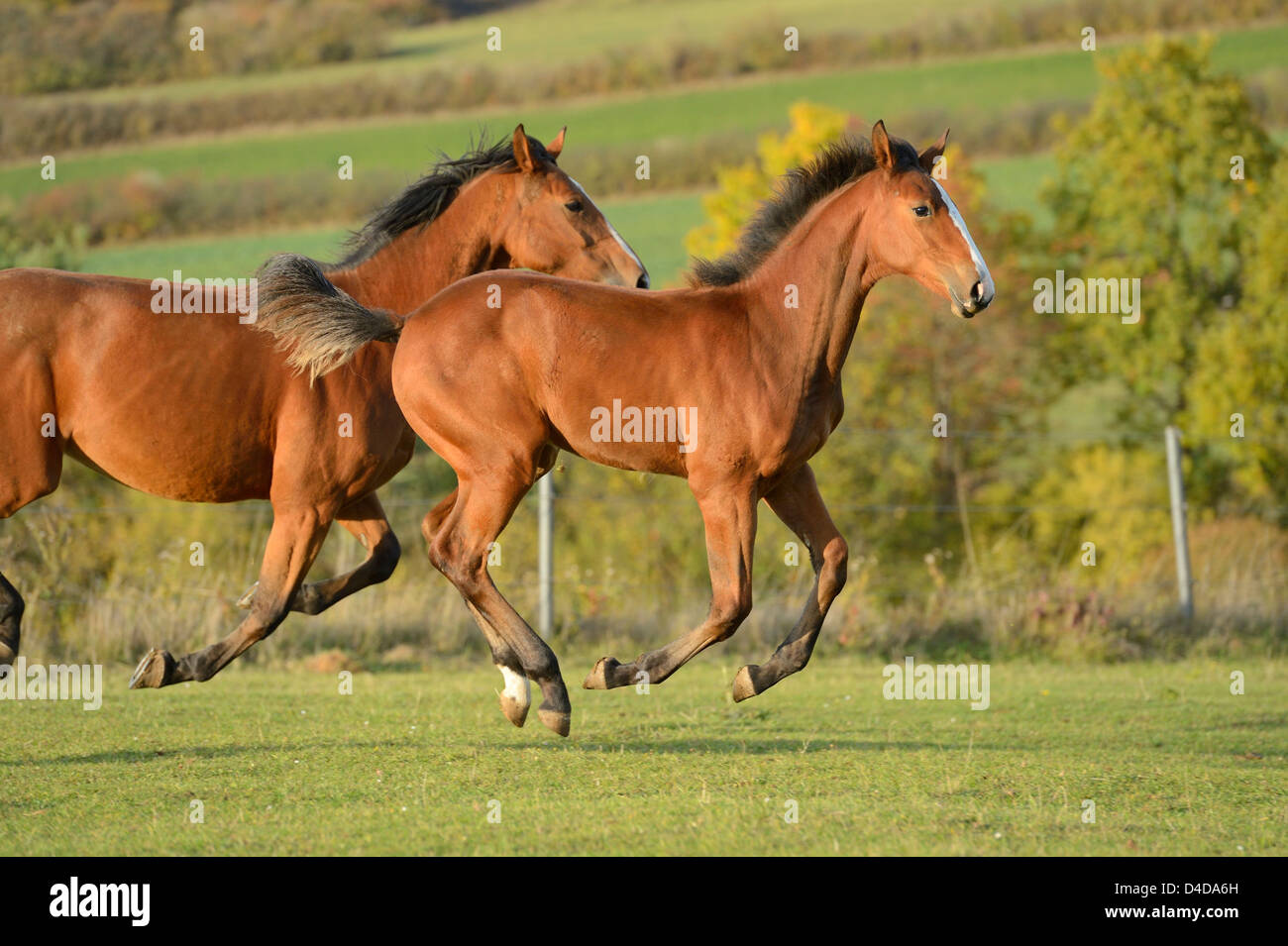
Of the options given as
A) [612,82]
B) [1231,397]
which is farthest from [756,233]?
[612,82]

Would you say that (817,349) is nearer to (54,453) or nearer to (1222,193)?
(54,453)

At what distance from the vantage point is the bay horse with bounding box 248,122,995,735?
6043mm

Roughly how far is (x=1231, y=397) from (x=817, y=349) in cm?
2164

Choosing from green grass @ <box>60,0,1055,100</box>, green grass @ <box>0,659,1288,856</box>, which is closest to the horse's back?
green grass @ <box>0,659,1288,856</box>

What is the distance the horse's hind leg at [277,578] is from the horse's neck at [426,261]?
1.18 metres

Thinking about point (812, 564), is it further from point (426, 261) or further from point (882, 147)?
point (426, 261)

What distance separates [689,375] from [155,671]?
2.64 meters

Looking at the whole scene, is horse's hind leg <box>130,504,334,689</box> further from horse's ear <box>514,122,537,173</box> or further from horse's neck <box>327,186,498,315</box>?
horse's ear <box>514,122,537,173</box>

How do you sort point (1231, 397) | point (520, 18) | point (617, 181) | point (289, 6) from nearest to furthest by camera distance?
point (1231, 397) → point (617, 181) → point (289, 6) → point (520, 18)

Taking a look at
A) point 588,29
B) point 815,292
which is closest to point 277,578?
point 815,292

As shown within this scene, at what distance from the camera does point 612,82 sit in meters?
44.6

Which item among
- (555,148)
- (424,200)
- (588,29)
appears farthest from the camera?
(588,29)

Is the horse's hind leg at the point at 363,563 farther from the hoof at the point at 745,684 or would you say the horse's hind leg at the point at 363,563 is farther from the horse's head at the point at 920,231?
the horse's head at the point at 920,231

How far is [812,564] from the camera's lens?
6477mm
